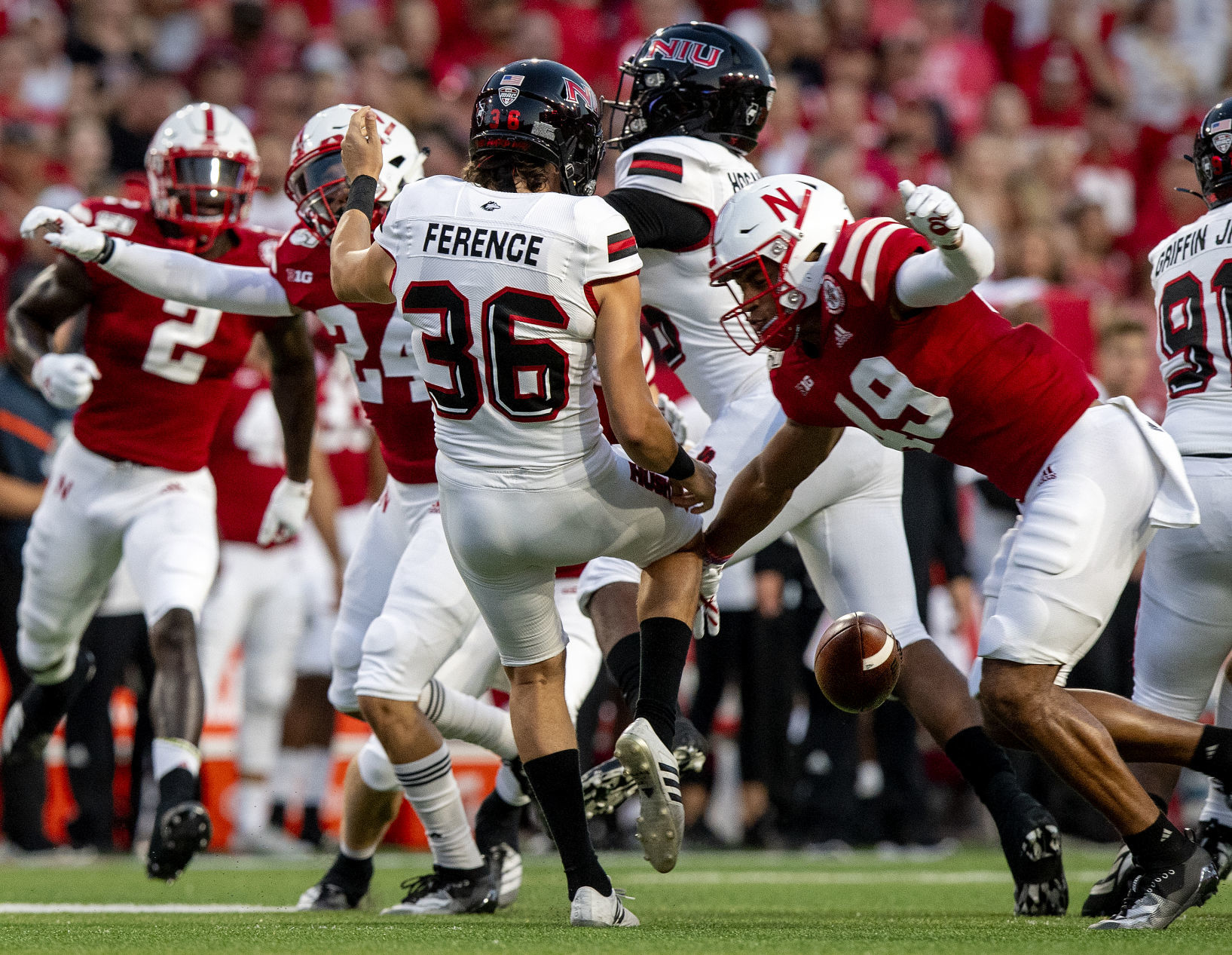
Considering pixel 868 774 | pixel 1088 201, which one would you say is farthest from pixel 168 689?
pixel 1088 201

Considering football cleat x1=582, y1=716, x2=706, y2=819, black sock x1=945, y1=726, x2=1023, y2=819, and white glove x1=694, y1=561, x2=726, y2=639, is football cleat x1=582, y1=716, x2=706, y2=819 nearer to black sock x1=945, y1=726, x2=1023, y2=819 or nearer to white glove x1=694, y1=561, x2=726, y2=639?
white glove x1=694, y1=561, x2=726, y2=639

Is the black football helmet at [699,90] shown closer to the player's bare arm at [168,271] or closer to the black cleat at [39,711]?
the player's bare arm at [168,271]

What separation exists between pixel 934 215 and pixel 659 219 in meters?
1.28

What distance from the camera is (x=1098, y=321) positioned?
8602mm

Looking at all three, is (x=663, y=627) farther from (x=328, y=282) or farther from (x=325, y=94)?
(x=325, y=94)

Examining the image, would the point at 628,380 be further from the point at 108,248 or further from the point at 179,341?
the point at 179,341

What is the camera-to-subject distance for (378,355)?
5227 millimetres

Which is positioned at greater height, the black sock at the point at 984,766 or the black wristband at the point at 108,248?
the black wristband at the point at 108,248

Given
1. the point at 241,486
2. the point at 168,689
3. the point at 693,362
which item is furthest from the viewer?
the point at 241,486

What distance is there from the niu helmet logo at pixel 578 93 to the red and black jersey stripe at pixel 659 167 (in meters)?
0.58

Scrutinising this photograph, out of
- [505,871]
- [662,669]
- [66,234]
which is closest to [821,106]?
[66,234]

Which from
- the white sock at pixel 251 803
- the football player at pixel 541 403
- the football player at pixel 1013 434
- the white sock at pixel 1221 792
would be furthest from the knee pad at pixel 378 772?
the white sock at pixel 251 803

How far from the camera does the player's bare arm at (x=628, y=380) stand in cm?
399

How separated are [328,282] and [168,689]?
5.56 ft
